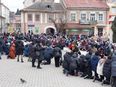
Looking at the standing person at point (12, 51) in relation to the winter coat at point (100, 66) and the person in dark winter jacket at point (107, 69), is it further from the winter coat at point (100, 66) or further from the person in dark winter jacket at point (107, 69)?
the person in dark winter jacket at point (107, 69)

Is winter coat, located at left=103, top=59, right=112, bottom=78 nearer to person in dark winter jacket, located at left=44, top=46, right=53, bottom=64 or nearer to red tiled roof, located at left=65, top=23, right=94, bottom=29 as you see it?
person in dark winter jacket, located at left=44, top=46, right=53, bottom=64

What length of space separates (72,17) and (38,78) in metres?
52.6

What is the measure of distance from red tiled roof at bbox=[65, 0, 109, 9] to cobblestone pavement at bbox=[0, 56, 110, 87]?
48.3 metres

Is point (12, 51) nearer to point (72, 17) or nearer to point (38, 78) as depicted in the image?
point (38, 78)

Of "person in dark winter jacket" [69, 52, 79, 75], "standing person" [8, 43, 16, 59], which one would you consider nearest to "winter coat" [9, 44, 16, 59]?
"standing person" [8, 43, 16, 59]

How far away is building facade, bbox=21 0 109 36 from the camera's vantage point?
69250 mm

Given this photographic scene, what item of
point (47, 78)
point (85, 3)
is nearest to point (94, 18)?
point (85, 3)

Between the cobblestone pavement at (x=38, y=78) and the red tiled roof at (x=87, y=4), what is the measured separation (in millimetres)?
48305

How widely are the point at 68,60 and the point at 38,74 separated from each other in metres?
1.73

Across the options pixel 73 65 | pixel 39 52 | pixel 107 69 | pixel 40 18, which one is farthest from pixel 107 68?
pixel 40 18

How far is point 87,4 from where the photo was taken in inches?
2781

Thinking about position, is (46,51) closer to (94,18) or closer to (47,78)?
(47,78)

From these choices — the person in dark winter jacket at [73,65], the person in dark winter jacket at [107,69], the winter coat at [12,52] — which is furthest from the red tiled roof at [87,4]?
the person in dark winter jacket at [107,69]

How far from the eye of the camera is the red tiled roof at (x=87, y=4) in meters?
69.8
